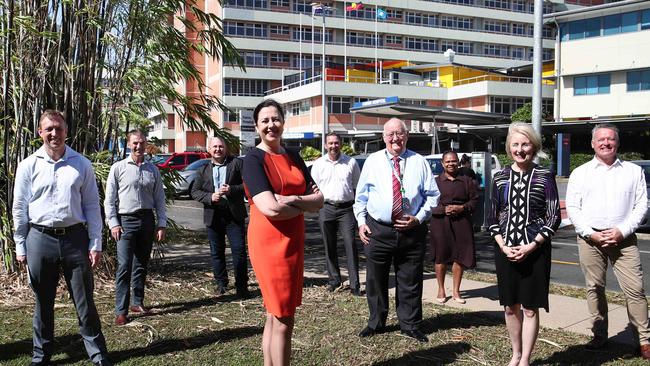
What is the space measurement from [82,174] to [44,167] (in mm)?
273

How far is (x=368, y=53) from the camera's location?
66125mm

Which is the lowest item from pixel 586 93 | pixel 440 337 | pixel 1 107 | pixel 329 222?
pixel 440 337

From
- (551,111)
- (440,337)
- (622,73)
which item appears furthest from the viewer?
(551,111)

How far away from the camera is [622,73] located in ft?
134

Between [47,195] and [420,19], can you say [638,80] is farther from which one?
[47,195]

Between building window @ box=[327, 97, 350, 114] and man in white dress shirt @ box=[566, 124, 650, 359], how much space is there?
157ft

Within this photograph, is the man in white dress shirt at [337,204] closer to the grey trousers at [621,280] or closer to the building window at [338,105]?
the grey trousers at [621,280]

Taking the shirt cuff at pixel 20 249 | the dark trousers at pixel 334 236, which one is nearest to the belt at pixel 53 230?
the shirt cuff at pixel 20 249

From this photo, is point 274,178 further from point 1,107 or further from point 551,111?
point 551,111

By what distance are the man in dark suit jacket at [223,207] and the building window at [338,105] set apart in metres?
45.8

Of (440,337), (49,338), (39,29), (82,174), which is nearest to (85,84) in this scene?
(39,29)

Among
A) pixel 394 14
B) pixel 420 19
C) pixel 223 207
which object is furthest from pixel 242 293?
pixel 420 19

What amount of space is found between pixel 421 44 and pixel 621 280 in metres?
67.8

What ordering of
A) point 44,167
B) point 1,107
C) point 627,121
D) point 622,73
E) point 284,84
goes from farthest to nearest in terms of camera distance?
point 284,84
point 622,73
point 627,121
point 1,107
point 44,167
